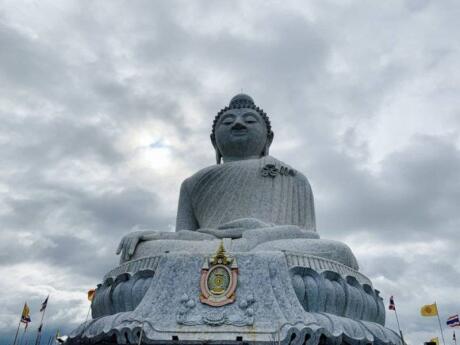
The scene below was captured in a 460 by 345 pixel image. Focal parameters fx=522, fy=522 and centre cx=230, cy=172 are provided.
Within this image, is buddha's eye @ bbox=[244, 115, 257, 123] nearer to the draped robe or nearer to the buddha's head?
the buddha's head

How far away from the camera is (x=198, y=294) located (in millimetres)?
7461

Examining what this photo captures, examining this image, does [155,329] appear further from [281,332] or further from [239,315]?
[281,332]

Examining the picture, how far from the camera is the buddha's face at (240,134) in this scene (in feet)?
41.6

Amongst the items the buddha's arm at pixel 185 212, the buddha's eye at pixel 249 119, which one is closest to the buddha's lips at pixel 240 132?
the buddha's eye at pixel 249 119

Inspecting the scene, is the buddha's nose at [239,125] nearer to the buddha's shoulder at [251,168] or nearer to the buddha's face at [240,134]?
the buddha's face at [240,134]

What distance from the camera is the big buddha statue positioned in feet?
22.6

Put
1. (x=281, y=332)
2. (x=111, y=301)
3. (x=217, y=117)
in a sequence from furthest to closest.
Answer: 1. (x=217, y=117)
2. (x=111, y=301)
3. (x=281, y=332)

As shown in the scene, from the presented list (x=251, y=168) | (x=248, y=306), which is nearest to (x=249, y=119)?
(x=251, y=168)

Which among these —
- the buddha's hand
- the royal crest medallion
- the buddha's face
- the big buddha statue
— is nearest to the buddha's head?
the buddha's face

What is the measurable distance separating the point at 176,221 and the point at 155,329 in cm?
527

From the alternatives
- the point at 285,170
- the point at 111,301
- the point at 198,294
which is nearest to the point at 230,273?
the point at 198,294

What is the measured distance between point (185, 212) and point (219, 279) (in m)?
4.70

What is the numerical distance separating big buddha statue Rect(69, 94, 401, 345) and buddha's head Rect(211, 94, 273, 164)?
269 cm

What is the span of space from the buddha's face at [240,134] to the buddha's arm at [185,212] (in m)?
1.39
